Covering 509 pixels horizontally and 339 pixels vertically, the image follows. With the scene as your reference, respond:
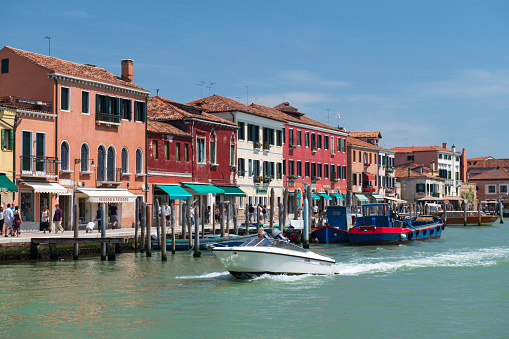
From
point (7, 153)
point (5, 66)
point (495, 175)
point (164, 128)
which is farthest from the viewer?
point (495, 175)

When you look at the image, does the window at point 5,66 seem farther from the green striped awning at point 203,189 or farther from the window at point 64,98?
the green striped awning at point 203,189

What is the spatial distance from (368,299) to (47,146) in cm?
2226

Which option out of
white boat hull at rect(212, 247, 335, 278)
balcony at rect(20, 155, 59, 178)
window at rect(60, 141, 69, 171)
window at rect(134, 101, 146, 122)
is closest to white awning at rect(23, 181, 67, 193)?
balcony at rect(20, 155, 59, 178)

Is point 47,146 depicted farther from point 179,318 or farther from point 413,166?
point 413,166

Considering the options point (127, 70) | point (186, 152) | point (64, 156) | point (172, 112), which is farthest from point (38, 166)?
point (172, 112)

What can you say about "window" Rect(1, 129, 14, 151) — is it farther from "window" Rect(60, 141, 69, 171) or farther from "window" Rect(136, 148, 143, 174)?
"window" Rect(136, 148, 143, 174)

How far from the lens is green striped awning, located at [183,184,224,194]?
48.6 metres

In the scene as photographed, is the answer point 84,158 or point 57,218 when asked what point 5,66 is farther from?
point 57,218

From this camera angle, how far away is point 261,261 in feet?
80.5

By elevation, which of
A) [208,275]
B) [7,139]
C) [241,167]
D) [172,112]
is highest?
[172,112]

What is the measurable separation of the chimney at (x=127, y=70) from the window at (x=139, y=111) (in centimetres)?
191

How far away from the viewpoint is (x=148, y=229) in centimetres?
3331

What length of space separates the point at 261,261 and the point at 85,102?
2000 centimetres

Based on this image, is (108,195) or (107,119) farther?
(107,119)
